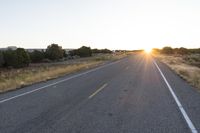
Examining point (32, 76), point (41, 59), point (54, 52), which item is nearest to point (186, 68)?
point (32, 76)

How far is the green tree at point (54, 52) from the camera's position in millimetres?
111500

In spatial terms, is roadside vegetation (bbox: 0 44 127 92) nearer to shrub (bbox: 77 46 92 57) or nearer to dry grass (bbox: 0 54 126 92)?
shrub (bbox: 77 46 92 57)

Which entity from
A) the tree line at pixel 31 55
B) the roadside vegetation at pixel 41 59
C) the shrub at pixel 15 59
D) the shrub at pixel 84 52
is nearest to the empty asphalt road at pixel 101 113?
the roadside vegetation at pixel 41 59

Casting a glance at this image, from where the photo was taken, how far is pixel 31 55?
11106cm

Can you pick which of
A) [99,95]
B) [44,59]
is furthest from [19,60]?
[99,95]

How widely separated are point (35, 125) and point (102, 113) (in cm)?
228

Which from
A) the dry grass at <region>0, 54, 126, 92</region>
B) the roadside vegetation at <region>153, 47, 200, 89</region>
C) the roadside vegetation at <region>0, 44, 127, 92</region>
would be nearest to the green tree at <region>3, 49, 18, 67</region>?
the roadside vegetation at <region>0, 44, 127, 92</region>

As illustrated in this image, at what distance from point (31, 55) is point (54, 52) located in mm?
7707

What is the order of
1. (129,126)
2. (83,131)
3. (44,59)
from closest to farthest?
(83,131) < (129,126) < (44,59)

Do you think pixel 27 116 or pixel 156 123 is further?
pixel 27 116

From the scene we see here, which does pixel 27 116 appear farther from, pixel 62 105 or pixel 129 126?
pixel 129 126

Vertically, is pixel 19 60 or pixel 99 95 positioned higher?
pixel 99 95

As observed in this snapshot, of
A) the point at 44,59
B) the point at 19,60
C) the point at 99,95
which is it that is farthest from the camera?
the point at 44,59

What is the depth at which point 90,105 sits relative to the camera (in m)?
11.0
